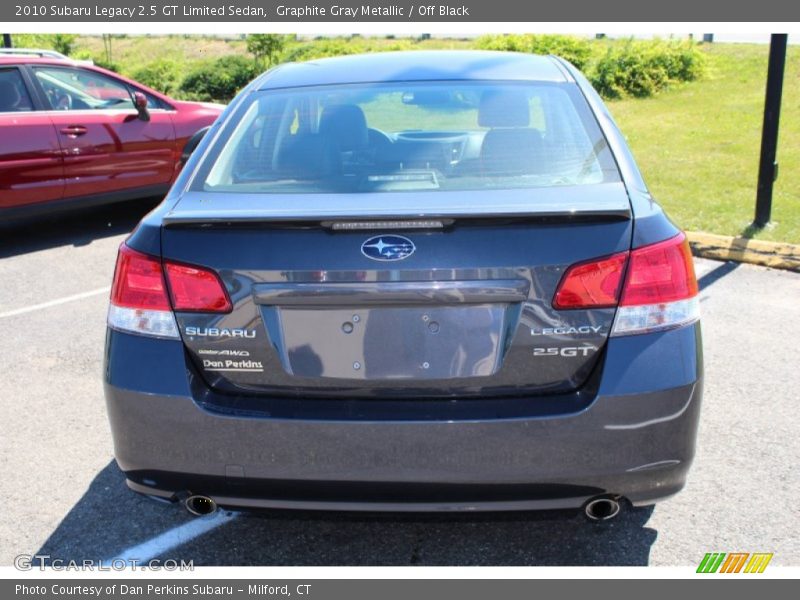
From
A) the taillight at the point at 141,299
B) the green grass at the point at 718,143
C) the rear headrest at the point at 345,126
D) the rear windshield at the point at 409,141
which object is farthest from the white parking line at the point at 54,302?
the green grass at the point at 718,143

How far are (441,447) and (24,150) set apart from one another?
651 cm

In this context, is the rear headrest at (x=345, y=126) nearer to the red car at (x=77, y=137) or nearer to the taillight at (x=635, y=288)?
the taillight at (x=635, y=288)

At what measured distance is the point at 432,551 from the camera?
10.5 feet

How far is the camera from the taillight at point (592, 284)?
256 centimetres

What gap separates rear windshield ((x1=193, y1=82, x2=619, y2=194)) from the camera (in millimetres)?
3023

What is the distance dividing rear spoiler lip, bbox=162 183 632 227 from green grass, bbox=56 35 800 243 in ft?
15.9

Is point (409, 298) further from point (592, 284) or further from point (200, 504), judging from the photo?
point (200, 504)

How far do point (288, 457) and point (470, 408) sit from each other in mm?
548

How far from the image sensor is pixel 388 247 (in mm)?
2580

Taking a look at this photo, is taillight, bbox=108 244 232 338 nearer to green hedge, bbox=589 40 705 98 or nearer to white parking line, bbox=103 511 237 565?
white parking line, bbox=103 511 237 565

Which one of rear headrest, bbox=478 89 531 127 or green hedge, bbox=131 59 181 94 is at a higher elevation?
rear headrest, bbox=478 89 531 127

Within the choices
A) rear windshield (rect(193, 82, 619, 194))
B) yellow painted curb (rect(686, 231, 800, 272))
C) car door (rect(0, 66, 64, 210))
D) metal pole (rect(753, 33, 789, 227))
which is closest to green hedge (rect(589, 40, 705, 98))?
metal pole (rect(753, 33, 789, 227))

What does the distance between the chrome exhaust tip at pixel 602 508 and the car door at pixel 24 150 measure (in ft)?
21.9
